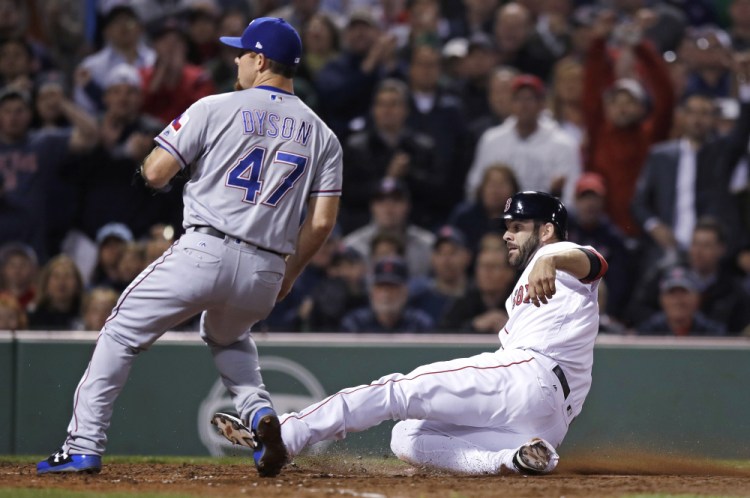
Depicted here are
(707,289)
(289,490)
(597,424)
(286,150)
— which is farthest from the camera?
(707,289)

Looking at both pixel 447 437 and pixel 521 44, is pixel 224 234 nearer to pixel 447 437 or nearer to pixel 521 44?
pixel 447 437

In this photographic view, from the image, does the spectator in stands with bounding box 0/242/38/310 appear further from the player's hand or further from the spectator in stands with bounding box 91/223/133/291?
the player's hand

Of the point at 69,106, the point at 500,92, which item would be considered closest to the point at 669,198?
the point at 500,92

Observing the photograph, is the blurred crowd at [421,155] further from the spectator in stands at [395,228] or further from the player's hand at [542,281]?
the player's hand at [542,281]

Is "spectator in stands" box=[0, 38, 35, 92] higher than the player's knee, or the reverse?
"spectator in stands" box=[0, 38, 35, 92]

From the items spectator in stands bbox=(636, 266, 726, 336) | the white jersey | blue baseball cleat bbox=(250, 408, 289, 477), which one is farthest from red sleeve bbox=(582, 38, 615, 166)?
blue baseball cleat bbox=(250, 408, 289, 477)

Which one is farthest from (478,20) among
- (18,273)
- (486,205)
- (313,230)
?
(313,230)

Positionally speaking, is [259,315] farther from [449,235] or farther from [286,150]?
[449,235]
